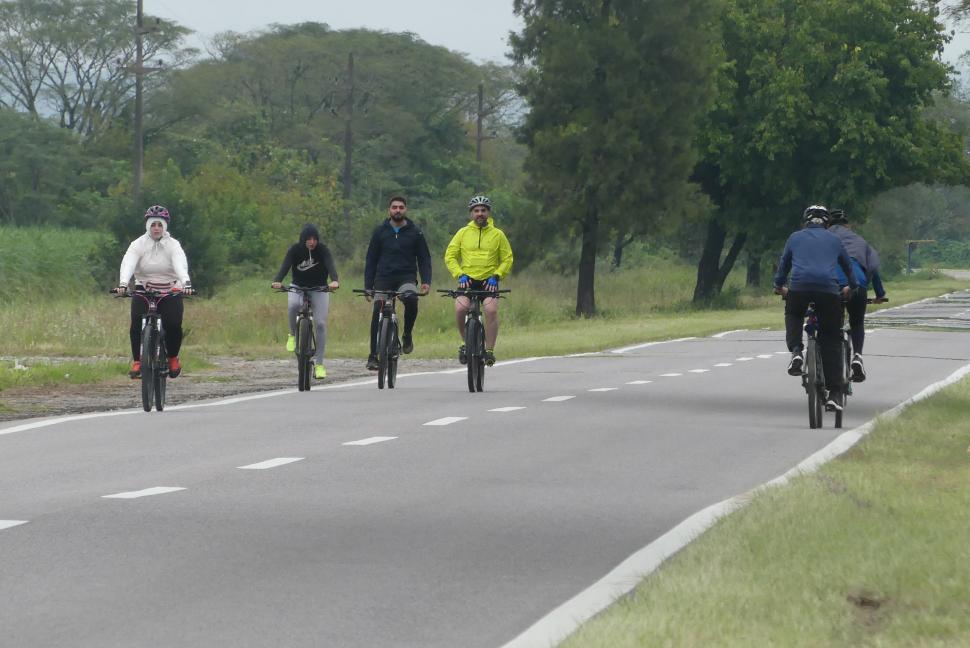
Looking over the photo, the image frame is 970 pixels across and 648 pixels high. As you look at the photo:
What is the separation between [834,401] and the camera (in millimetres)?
15492

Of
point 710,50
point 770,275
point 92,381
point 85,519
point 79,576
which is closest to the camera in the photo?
point 79,576

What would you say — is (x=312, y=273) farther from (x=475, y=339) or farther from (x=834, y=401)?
(x=834, y=401)

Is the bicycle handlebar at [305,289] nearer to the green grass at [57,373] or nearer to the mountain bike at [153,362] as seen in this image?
the green grass at [57,373]

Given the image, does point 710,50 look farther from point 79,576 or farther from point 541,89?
point 79,576

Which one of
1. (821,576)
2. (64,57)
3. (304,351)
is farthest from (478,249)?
(64,57)

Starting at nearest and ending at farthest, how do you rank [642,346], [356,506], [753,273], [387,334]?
1. [356,506]
2. [387,334]
3. [642,346]
4. [753,273]

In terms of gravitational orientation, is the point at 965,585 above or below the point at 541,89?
below

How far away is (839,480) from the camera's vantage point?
10.8m

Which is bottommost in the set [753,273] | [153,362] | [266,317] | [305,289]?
[753,273]

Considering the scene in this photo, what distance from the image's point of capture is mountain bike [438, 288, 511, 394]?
1905 cm

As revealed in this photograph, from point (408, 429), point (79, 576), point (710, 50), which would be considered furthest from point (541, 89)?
point (79, 576)

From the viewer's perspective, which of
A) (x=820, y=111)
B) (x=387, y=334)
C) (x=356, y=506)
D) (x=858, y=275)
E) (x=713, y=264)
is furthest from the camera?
(x=713, y=264)

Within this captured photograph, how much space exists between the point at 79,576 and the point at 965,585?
135 inches

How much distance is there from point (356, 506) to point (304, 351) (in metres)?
9.58
